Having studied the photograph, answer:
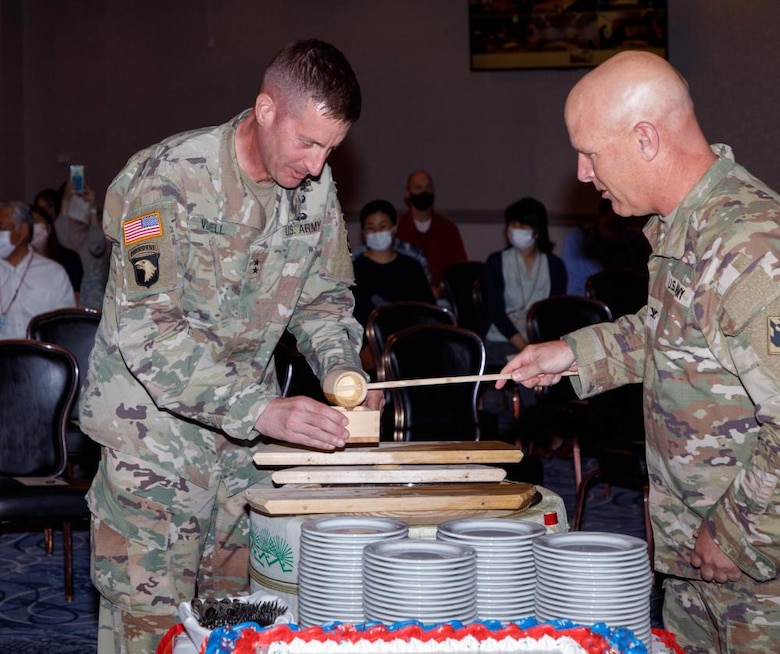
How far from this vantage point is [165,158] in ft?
7.42

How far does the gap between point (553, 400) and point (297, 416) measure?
3729 mm

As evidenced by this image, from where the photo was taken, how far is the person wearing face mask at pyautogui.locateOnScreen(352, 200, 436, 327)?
6.29 metres

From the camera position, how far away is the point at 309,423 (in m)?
2.03

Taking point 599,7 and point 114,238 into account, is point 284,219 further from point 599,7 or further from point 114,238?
point 599,7

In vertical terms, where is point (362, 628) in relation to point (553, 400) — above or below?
above

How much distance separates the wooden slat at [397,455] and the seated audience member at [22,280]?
143 inches

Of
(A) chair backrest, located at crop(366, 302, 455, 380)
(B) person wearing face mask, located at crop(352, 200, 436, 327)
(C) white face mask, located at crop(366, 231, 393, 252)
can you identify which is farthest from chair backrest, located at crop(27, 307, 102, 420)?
(C) white face mask, located at crop(366, 231, 393, 252)

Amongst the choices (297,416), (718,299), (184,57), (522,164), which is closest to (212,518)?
(297,416)

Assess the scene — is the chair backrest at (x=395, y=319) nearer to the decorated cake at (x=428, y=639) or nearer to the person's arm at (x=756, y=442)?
the person's arm at (x=756, y=442)

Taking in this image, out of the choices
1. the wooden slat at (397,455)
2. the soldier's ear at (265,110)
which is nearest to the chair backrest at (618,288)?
the wooden slat at (397,455)

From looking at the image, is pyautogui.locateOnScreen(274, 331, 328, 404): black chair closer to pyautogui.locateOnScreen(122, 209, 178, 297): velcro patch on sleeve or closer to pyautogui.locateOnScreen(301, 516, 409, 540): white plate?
pyautogui.locateOnScreen(122, 209, 178, 297): velcro patch on sleeve

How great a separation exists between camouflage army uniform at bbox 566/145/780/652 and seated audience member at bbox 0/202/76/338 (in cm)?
408

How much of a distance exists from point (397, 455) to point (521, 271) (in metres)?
4.69

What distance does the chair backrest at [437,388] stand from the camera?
4.75 metres
